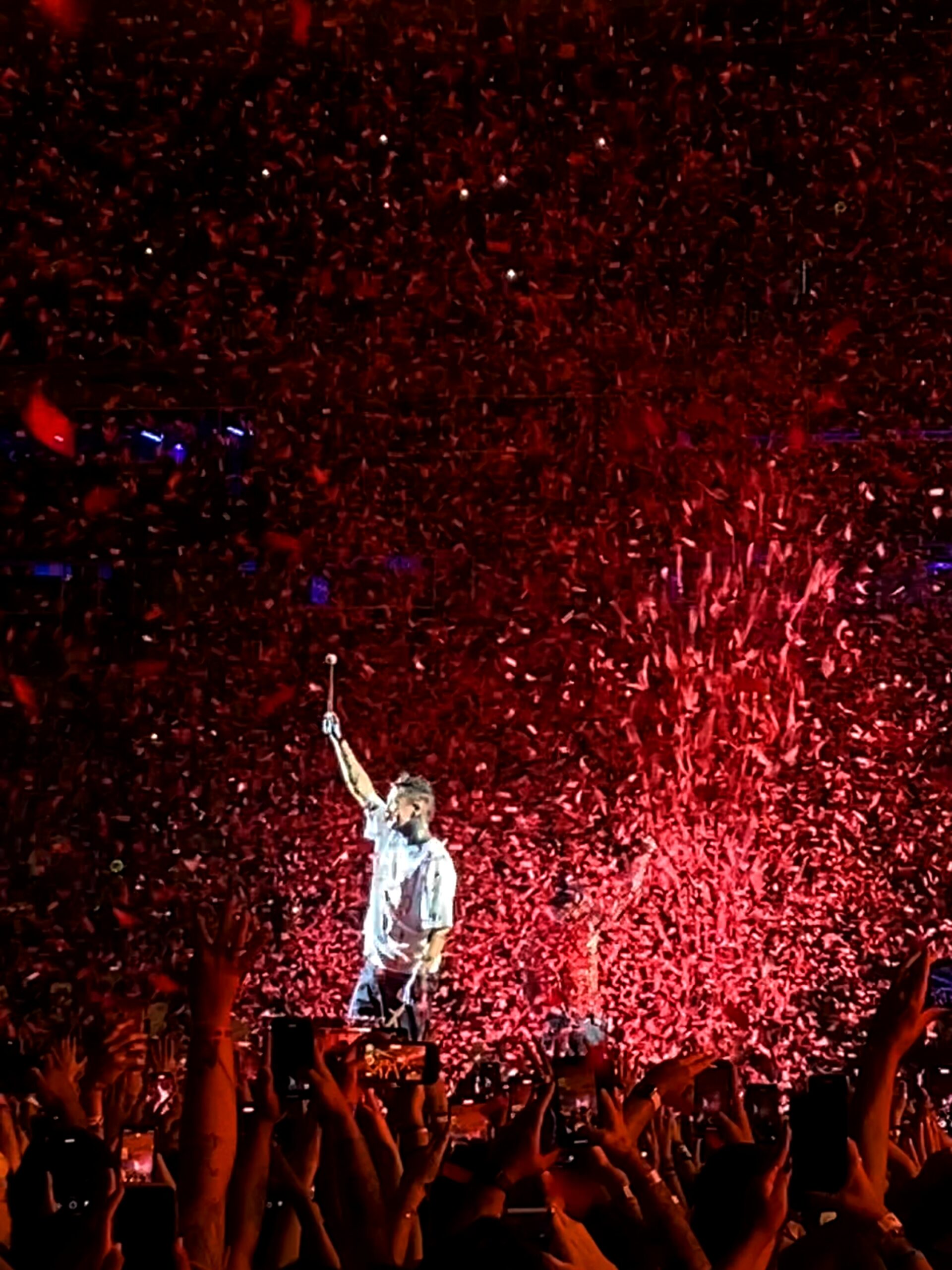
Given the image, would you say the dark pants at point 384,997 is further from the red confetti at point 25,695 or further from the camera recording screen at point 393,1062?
the red confetti at point 25,695

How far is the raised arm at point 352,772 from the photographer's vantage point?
35.6 ft

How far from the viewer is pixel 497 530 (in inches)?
717

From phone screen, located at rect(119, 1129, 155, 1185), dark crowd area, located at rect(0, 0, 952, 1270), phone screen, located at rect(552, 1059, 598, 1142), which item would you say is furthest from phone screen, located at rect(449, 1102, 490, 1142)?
dark crowd area, located at rect(0, 0, 952, 1270)

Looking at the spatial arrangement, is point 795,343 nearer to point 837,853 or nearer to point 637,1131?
point 837,853

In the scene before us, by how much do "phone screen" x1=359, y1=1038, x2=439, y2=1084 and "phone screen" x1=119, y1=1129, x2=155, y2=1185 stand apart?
61 centimetres

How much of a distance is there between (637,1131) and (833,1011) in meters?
13.5

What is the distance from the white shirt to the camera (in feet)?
34.1

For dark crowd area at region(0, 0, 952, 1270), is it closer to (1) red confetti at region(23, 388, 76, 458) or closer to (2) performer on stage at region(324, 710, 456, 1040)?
(1) red confetti at region(23, 388, 76, 458)

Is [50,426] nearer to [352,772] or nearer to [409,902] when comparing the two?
[352,772]

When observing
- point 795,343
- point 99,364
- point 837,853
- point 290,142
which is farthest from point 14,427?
point 837,853

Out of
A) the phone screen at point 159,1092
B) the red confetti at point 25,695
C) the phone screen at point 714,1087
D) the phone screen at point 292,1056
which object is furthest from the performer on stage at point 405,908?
the red confetti at point 25,695

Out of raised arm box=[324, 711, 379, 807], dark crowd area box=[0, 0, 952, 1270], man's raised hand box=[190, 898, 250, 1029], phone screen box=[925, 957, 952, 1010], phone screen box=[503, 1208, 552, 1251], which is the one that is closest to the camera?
phone screen box=[503, 1208, 552, 1251]

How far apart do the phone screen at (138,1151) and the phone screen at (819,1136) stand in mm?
1205

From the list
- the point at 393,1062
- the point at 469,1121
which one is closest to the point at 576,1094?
the point at 393,1062
